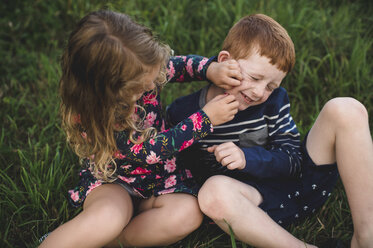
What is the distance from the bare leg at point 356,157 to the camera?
1506 mm

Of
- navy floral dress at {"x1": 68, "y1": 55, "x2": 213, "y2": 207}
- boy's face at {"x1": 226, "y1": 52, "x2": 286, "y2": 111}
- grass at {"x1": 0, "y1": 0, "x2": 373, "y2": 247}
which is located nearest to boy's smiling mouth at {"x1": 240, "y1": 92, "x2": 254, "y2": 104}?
boy's face at {"x1": 226, "y1": 52, "x2": 286, "y2": 111}

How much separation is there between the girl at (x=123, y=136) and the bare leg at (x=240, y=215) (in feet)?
0.39

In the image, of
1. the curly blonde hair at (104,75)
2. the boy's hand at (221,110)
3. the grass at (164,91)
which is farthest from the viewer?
the grass at (164,91)

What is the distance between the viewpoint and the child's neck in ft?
5.99

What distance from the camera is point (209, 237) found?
178cm

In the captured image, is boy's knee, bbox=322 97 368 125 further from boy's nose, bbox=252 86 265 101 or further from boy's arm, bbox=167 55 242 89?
boy's arm, bbox=167 55 242 89

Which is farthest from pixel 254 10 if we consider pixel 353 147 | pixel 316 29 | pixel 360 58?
pixel 353 147

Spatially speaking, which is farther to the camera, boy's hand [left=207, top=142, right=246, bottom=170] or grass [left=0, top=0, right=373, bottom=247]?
grass [left=0, top=0, right=373, bottom=247]

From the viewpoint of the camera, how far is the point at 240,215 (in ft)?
4.97

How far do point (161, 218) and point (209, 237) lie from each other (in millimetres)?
290

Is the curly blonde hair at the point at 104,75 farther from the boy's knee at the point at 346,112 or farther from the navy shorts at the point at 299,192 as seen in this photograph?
the boy's knee at the point at 346,112

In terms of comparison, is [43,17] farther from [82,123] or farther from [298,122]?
[298,122]

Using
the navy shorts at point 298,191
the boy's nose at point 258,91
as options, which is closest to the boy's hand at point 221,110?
the boy's nose at point 258,91

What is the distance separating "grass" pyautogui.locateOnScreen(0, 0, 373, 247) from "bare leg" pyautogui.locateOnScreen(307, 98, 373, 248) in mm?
266
